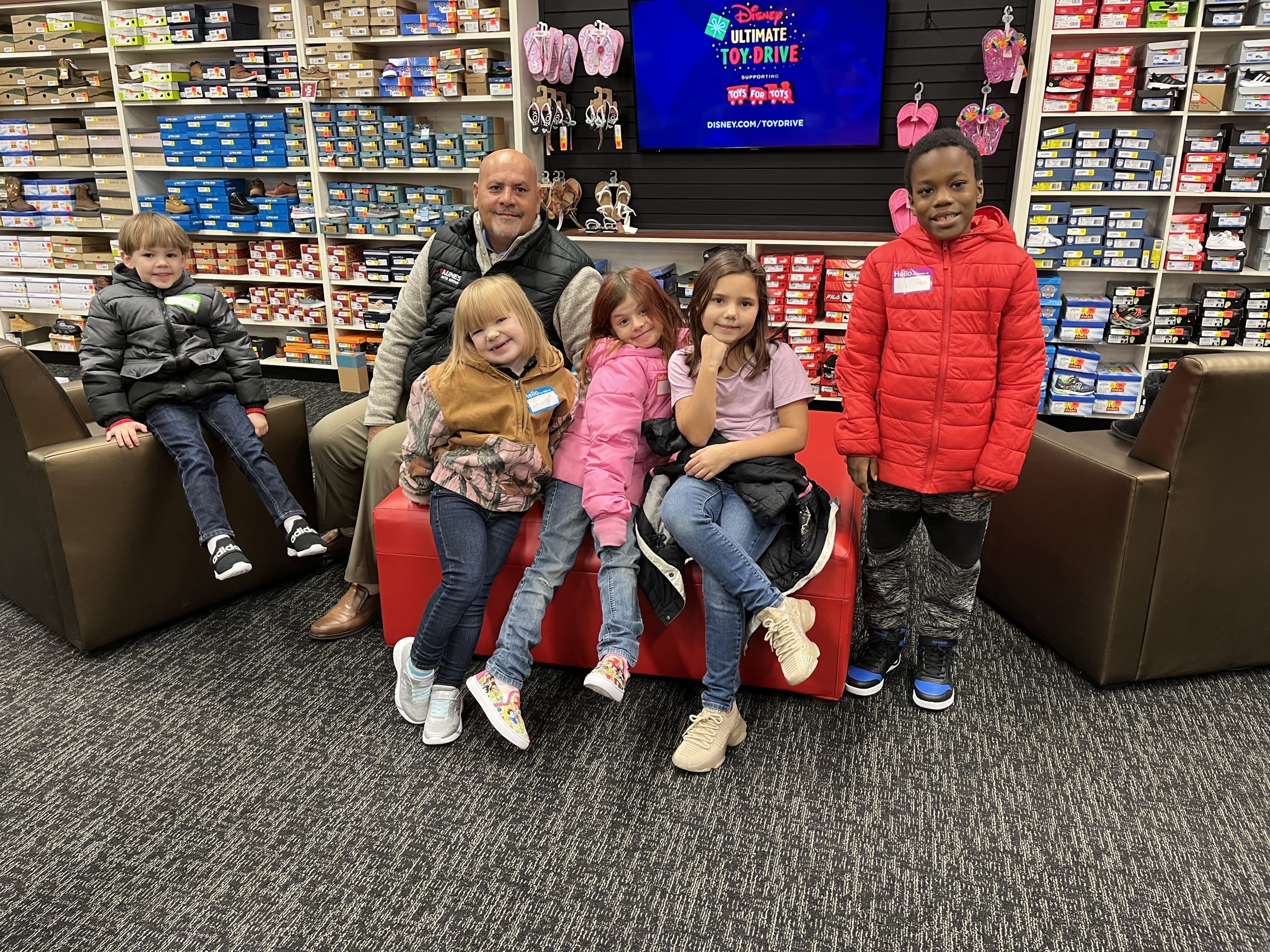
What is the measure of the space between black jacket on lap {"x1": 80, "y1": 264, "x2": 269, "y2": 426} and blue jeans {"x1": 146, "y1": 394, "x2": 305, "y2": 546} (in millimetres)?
45

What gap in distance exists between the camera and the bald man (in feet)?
8.39

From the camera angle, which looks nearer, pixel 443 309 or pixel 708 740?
pixel 708 740

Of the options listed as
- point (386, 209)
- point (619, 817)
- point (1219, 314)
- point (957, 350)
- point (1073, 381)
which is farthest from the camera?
point (386, 209)

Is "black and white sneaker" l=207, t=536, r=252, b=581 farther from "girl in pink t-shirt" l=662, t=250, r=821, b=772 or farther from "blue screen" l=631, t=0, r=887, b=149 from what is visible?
"blue screen" l=631, t=0, r=887, b=149

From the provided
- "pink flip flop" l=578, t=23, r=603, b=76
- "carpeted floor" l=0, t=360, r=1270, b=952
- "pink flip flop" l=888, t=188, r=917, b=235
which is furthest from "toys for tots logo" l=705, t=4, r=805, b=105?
"carpeted floor" l=0, t=360, r=1270, b=952

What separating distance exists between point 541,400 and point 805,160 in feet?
9.98

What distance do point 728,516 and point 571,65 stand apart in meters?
3.52

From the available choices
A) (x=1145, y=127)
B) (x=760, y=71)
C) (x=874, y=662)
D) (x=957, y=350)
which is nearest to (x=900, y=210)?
(x=760, y=71)

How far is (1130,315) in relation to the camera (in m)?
4.26

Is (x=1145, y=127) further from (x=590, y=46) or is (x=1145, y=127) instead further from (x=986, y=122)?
(x=590, y=46)

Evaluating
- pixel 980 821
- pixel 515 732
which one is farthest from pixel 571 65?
pixel 980 821

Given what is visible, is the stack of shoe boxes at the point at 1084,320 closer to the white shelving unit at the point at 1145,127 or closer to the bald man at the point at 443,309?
the white shelving unit at the point at 1145,127

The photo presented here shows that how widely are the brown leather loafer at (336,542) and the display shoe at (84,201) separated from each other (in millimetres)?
4114

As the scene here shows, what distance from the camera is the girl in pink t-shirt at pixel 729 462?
6.49 ft
